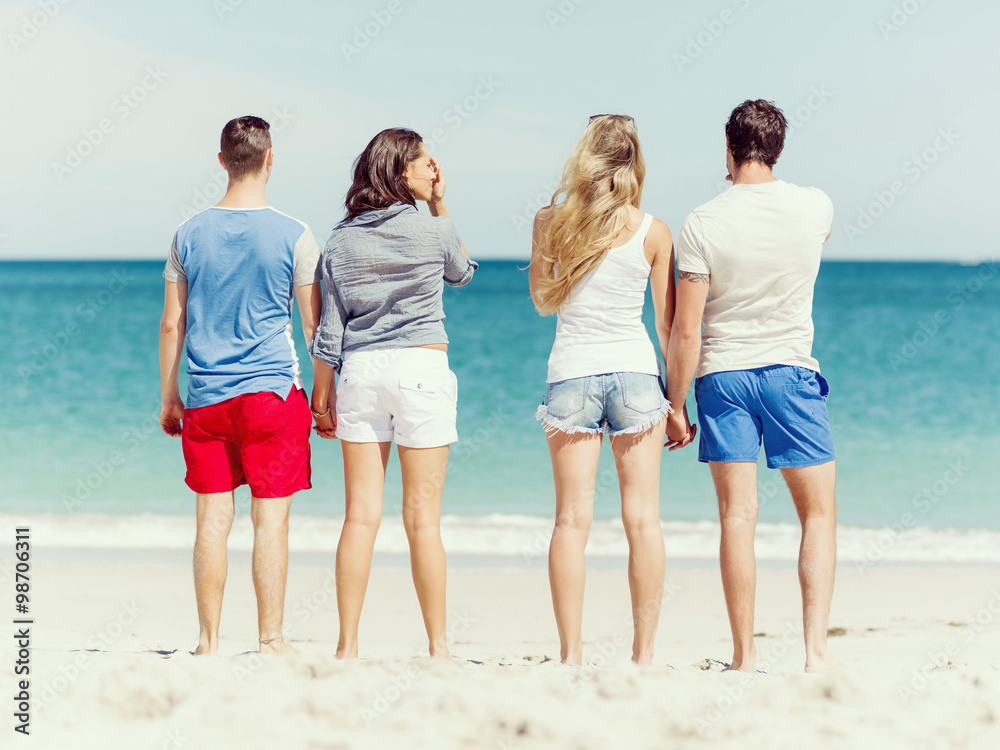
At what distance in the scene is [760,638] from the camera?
4508mm

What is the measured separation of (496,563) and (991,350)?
17049 mm

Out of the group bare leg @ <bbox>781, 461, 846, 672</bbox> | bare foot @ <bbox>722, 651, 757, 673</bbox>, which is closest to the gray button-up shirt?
bare leg @ <bbox>781, 461, 846, 672</bbox>

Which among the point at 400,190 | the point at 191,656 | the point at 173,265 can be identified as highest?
the point at 400,190

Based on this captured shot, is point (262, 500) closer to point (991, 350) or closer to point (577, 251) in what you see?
point (577, 251)

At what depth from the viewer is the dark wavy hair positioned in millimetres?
2799

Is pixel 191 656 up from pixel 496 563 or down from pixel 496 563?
up

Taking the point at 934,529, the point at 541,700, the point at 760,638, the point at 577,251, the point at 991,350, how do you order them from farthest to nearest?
the point at 991,350, the point at 934,529, the point at 760,638, the point at 577,251, the point at 541,700

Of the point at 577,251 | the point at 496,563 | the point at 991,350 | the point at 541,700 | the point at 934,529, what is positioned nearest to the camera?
the point at 541,700

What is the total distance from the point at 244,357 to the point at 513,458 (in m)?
6.92

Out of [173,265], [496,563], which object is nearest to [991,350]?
[496,563]

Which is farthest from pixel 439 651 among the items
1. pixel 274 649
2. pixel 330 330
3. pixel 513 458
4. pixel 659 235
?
pixel 513 458

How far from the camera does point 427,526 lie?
2.84 meters

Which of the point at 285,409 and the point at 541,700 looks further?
the point at 285,409

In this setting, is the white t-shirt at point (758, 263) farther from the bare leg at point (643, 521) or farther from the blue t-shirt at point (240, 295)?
the blue t-shirt at point (240, 295)
